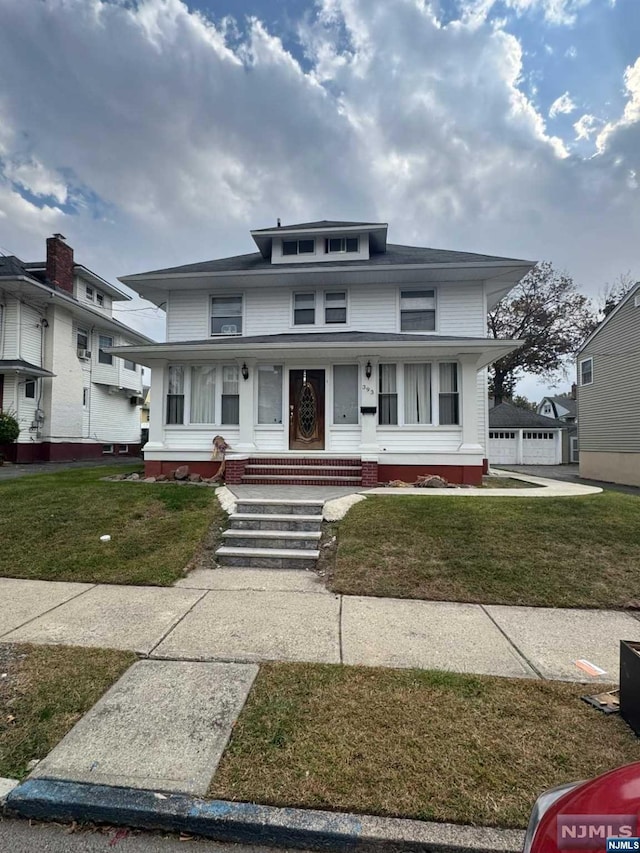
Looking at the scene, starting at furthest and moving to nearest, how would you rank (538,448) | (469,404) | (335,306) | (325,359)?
1. (538,448)
2. (335,306)
3. (325,359)
4. (469,404)

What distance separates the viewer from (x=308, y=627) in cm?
387

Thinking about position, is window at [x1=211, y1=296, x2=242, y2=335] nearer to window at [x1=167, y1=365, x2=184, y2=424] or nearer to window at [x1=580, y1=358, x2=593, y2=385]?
window at [x1=167, y1=365, x2=184, y2=424]

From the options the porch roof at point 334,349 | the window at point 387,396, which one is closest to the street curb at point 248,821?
the porch roof at point 334,349

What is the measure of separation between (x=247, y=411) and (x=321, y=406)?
1.95 meters

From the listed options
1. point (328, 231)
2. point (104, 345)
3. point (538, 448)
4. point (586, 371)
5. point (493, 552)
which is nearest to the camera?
point (493, 552)

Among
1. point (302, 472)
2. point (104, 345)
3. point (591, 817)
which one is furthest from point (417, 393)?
point (104, 345)

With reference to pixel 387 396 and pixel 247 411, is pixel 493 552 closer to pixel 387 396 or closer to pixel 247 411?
pixel 387 396

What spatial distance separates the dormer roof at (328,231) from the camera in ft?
41.8

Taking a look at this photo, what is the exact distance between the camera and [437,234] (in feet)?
69.5

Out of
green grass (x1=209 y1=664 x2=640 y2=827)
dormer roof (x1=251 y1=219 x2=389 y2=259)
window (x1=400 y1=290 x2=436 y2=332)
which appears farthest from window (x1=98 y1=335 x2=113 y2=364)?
green grass (x1=209 y1=664 x2=640 y2=827)

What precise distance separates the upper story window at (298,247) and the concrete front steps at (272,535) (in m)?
9.08

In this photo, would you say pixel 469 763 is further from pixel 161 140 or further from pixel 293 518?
pixel 161 140

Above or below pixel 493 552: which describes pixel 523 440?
above

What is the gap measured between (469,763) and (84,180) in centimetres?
2035
